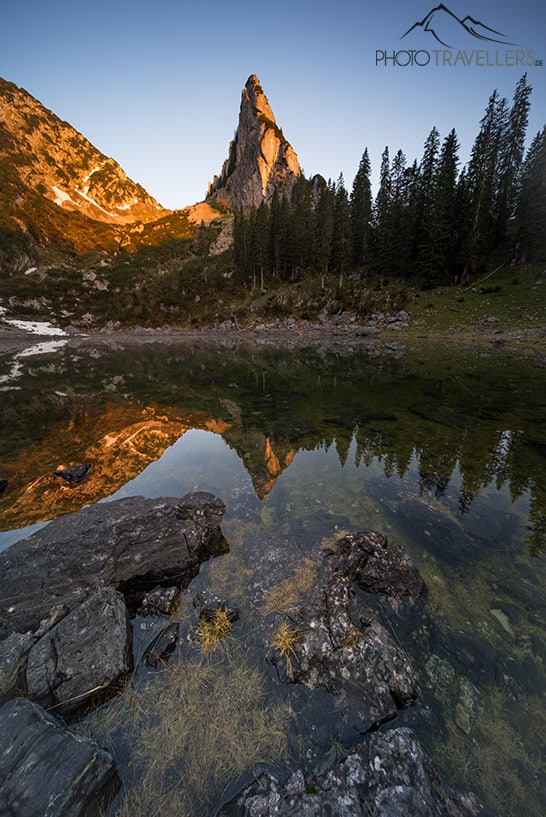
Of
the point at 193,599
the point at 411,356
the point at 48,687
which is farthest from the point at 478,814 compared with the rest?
the point at 411,356

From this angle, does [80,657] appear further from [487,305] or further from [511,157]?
[511,157]

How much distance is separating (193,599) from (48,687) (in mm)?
2476

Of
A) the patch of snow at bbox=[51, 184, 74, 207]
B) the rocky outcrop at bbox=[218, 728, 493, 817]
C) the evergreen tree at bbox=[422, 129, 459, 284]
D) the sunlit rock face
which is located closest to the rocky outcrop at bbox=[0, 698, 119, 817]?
the rocky outcrop at bbox=[218, 728, 493, 817]

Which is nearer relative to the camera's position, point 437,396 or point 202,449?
point 202,449

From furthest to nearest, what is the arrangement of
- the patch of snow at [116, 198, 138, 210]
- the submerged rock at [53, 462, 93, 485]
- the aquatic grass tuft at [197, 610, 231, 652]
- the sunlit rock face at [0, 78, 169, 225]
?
the patch of snow at [116, 198, 138, 210]
the sunlit rock face at [0, 78, 169, 225]
the submerged rock at [53, 462, 93, 485]
the aquatic grass tuft at [197, 610, 231, 652]

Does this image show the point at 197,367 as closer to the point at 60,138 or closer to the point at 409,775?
the point at 409,775

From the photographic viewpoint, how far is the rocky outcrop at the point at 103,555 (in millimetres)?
5598

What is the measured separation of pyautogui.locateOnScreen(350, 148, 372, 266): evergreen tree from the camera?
73.2 m

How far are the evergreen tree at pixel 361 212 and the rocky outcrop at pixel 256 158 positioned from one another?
8963cm

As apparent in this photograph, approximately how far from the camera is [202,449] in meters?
13.8

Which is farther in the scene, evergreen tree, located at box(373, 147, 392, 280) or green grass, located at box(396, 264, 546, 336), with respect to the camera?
evergreen tree, located at box(373, 147, 392, 280)

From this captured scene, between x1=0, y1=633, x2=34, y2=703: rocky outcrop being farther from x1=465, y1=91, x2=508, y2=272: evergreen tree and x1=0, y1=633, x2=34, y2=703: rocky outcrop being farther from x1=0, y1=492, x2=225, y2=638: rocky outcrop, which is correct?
x1=465, y1=91, x2=508, y2=272: evergreen tree

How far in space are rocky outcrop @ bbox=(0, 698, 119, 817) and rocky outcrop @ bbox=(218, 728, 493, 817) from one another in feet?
4.55

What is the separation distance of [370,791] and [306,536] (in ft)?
16.2
